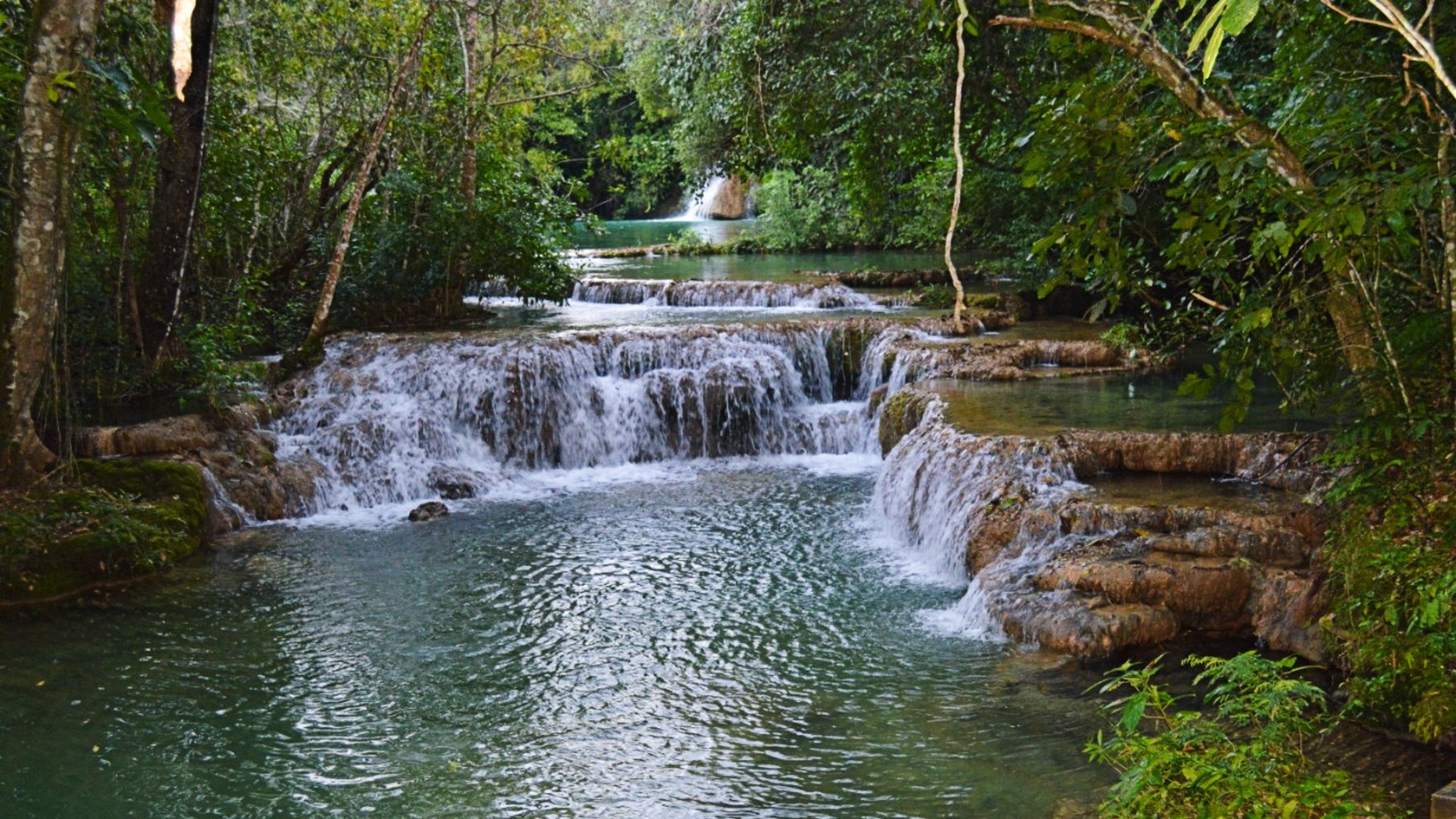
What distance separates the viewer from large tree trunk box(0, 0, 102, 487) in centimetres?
752

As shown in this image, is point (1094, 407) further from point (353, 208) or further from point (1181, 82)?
point (353, 208)

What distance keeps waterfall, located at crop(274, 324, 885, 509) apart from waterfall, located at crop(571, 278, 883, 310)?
351 centimetres

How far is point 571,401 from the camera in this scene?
12320 millimetres

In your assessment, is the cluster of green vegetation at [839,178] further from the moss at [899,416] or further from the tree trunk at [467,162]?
the moss at [899,416]

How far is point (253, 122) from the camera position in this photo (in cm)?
1236

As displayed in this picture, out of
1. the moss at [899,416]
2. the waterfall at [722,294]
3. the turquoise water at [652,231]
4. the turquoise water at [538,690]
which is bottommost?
the turquoise water at [538,690]

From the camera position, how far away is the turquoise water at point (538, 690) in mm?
5285

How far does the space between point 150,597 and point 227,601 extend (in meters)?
0.56

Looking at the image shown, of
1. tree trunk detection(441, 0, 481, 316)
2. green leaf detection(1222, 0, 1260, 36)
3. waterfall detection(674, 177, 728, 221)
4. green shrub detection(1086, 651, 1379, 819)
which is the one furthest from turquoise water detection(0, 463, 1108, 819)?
waterfall detection(674, 177, 728, 221)

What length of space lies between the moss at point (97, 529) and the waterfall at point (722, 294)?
9.10 m

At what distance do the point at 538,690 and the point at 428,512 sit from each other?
13.3 feet

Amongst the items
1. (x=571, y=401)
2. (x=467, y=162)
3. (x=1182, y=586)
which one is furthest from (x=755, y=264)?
(x=1182, y=586)

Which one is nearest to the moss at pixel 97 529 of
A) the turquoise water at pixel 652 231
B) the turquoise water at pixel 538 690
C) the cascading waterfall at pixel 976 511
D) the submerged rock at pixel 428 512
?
the turquoise water at pixel 538 690

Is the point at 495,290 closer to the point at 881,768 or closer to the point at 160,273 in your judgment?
the point at 160,273
